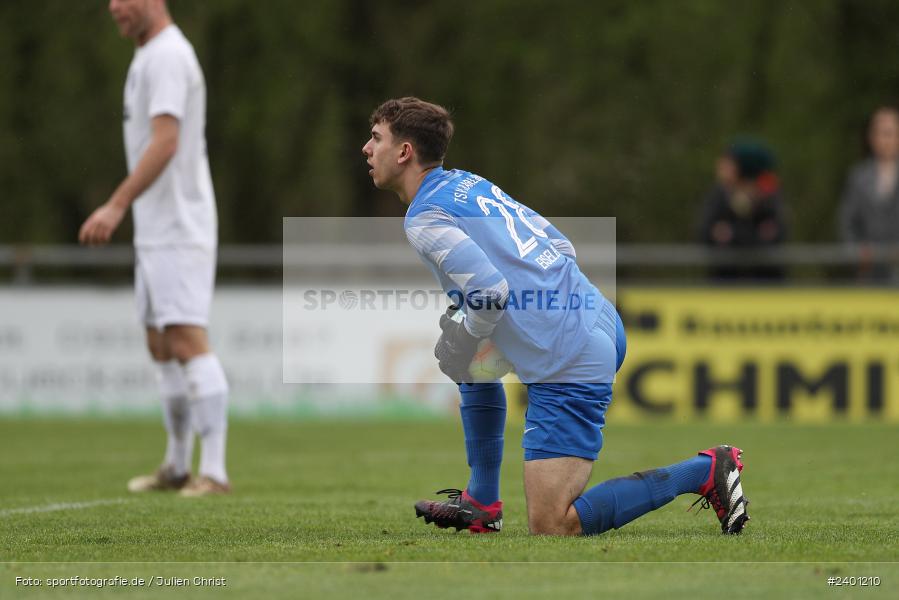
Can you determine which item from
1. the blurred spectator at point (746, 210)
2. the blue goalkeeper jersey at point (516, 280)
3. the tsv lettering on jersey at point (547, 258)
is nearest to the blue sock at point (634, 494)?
the blue goalkeeper jersey at point (516, 280)

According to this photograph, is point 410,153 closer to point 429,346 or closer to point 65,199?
point 429,346

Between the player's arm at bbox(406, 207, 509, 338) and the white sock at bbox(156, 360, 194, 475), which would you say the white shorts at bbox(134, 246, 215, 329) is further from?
the player's arm at bbox(406, 207, 509, 338)

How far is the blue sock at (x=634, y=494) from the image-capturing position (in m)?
5.95

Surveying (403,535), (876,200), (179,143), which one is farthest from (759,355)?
(403,535)

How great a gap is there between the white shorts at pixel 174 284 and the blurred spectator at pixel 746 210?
303 inches

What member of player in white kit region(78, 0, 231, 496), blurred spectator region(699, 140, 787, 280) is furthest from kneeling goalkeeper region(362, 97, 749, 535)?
blurred spectator region(699, 140, 787, 280)

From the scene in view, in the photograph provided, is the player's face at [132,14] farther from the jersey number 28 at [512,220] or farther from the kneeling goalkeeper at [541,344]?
the jersey number 28 at [512,220]

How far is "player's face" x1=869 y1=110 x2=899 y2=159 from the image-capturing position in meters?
14.2

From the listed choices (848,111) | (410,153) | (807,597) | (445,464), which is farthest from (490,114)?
(807,597)

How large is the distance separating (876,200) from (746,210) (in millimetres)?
1220

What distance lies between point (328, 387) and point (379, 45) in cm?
871

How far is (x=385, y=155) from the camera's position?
631 cm

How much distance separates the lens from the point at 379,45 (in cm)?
2275

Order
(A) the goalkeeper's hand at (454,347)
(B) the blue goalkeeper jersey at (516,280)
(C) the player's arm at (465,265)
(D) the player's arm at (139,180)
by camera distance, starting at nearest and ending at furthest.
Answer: (C) the player's arm at (465,265)
(B) the blue goalkeeper jersey at (516,280)
(A) the goalkeeper's hand at (454,347)
(D) the player's arm at (139,180)
